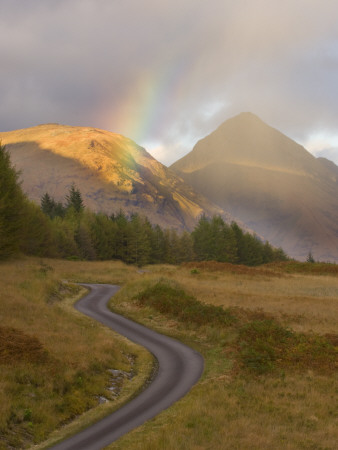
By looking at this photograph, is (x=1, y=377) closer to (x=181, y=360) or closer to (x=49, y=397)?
(x=49, y=397)

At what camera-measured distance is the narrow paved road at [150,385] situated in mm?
14328

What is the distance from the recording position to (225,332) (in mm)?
28531

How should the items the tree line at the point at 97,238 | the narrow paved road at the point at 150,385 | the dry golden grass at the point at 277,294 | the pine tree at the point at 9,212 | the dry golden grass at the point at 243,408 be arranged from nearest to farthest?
1. the dry golden grass at the point at 243,408
2. the narrow paved road at the point at 150,385
3. the dry golden grass at the point at 277,294
4. the pine tree at the point at 9,212
5. the tree line at the point at 97,238

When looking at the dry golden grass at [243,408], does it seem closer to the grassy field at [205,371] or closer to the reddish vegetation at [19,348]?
the grassy field at [205,371]

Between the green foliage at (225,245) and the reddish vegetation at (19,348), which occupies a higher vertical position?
the green foliage at (225,245)

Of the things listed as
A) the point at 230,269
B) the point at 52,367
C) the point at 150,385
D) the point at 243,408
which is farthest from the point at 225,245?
the point at 243,408

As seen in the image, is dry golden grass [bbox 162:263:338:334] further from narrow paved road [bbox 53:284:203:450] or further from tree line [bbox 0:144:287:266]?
tree line [bbox 0:144:287:266]

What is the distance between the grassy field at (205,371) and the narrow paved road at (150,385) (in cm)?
66

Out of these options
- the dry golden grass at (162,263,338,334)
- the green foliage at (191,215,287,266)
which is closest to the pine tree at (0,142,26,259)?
the dry golden grass at (162,263,338,334)

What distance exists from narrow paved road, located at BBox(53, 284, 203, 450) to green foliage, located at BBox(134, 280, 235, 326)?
11.4ft

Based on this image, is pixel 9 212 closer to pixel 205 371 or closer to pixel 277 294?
pixel 277 294

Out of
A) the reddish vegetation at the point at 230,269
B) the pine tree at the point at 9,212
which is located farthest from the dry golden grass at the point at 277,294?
the pine tree at the point at 9,212

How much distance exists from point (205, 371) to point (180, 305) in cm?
1343

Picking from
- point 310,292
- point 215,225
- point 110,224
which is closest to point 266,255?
point 215,225
